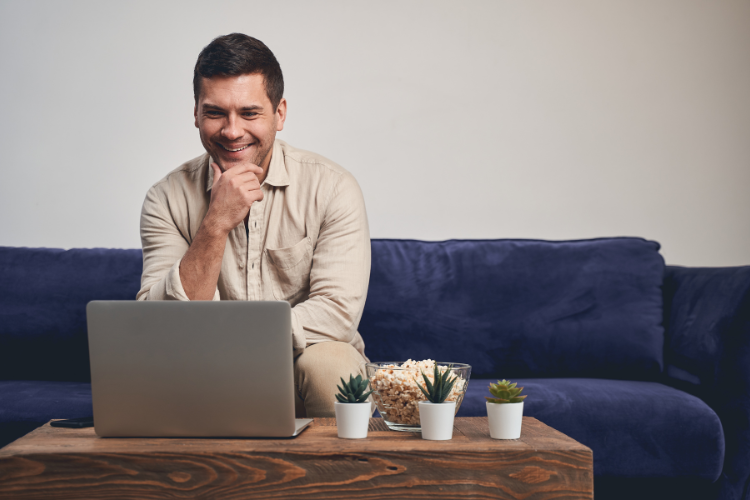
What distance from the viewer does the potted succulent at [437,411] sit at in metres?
0.92

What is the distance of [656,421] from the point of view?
1674 mm

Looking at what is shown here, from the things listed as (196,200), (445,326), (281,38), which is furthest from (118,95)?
(445,326)

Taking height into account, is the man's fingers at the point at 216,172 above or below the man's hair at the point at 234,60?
below

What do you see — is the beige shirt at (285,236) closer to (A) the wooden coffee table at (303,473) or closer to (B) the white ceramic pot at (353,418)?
(B) the white ceramic pot at (353,418)

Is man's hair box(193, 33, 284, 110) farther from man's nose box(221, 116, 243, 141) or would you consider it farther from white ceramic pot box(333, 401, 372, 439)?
white ceramic pot box(333, 401, 372, 439)

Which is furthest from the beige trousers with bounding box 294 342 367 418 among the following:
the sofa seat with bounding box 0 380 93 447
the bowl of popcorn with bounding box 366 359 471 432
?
the sofa seat with bounding box 0 380 93 447

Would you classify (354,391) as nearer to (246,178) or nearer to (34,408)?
(246,178)

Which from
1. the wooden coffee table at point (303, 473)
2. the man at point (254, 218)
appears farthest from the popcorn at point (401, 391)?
the man at point (254, 218)

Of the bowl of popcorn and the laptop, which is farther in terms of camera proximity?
the bowl of popcorn

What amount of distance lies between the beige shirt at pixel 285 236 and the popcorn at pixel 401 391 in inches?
19.1

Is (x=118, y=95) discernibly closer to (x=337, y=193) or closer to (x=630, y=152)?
(x=337, y=193)

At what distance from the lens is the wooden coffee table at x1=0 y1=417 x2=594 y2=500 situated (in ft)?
2.76

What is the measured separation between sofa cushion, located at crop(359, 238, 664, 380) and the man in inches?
15.7

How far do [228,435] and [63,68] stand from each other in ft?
7.04
